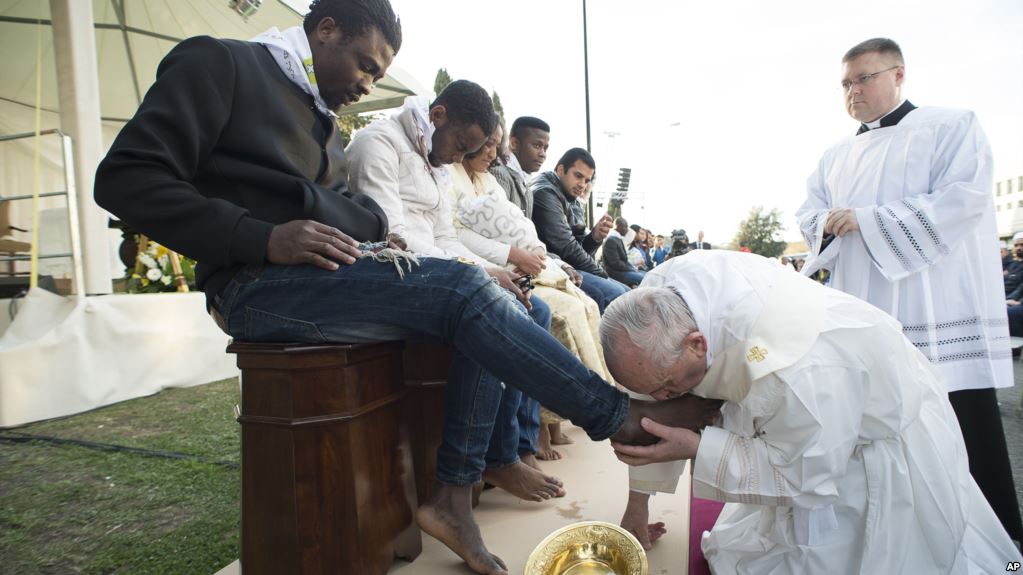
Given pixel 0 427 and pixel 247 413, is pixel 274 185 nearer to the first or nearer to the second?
pixel 247 413

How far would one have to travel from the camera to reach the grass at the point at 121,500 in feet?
6.05

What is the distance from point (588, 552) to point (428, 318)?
2.81 ft

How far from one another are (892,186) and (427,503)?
8.31ft

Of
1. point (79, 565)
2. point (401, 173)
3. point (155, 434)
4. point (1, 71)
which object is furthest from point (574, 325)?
point (1, 71)

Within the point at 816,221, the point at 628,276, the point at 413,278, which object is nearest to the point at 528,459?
the point at 413,278

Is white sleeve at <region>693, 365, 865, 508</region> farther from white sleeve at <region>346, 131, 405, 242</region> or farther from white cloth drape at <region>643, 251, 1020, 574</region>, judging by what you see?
white sleeve at <region>346, 131, 405, 242</region>

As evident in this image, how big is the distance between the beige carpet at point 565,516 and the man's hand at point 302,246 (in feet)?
3.23

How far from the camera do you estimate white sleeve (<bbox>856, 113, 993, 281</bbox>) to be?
232cm

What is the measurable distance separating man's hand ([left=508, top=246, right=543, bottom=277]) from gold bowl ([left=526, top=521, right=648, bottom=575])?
55.9 inches

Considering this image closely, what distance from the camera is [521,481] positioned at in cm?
202

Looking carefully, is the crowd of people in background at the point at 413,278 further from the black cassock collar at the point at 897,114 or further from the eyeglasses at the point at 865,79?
the eyeglasses at the point at 865,79

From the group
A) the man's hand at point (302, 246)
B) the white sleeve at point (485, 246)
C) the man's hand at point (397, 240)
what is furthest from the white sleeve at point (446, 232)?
the man's hand at point (302, 246)

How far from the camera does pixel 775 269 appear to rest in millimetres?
1568

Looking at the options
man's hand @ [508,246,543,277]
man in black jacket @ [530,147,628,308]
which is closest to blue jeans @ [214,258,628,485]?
man's hand @ [508,246,543,277]
